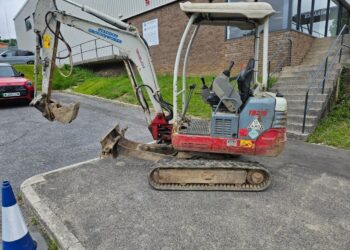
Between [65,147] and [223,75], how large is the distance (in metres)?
4.02

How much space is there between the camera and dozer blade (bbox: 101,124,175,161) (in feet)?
15.2

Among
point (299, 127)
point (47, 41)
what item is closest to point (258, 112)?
point (299, 127)

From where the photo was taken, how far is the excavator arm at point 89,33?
4.31 meters

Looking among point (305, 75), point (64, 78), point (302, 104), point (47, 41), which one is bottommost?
point (302, 104)

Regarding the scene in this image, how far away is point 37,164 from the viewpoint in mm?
5148

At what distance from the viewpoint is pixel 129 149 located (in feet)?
15.8

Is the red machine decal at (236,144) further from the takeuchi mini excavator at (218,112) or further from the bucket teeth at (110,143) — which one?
the bucket teeth at (110,143)

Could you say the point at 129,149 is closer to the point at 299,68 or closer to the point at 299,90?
the point at 299,90

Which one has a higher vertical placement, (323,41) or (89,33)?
(323,41)

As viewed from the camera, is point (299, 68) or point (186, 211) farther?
point (299, 68)

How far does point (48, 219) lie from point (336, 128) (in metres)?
6.50

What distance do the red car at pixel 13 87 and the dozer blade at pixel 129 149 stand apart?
24.8ft

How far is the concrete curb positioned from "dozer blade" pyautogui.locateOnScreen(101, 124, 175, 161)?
1.10 metres

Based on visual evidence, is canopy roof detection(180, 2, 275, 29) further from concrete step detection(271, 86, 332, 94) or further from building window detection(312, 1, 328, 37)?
building window detection(312, 1, 328, 37)
